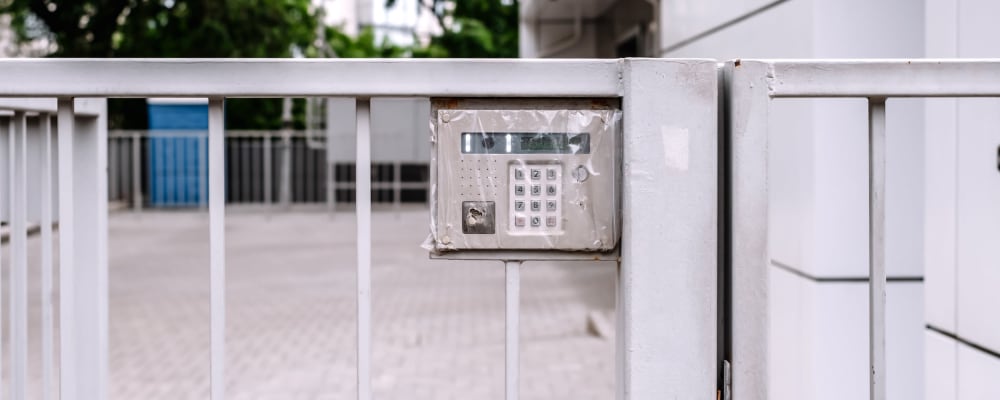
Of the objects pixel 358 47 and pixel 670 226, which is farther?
pixel 358 47

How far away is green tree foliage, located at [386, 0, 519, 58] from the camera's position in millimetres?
25781

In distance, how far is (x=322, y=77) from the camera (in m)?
1.60

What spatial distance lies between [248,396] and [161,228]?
13.0 metres

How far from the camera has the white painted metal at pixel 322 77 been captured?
159 cm

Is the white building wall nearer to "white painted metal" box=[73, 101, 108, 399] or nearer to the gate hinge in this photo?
the gate hinge

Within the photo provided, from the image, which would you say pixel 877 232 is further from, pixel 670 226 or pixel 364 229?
pixel 364 229

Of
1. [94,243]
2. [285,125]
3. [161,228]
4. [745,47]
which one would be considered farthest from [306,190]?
[94,243]

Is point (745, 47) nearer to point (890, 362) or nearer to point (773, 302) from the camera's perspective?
point (773, 302)

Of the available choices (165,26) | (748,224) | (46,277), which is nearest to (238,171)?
(165,26)

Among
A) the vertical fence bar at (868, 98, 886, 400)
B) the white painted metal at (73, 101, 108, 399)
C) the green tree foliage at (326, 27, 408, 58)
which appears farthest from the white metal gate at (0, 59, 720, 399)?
A: the green tree foliage at (326, 27, 408, 58)

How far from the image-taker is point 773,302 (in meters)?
4.34

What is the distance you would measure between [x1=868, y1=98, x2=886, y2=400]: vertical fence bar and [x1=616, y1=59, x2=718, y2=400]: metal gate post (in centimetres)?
24

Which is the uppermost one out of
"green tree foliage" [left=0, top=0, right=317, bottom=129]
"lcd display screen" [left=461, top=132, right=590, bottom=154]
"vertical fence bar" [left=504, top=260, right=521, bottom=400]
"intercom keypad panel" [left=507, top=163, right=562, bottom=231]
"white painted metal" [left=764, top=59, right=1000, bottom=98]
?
"green tree foliage" [left=0, top=0, right=317, bottom=129]

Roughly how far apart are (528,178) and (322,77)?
1.16 feet
